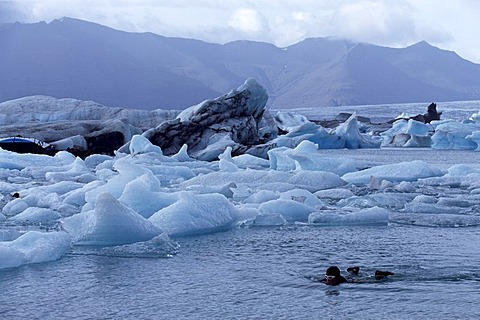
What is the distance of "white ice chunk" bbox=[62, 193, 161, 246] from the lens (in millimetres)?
7461

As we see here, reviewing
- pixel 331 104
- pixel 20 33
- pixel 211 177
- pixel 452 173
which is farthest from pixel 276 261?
pixel 331 104

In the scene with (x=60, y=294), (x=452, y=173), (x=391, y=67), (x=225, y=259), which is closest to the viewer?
(x=60, y=294)

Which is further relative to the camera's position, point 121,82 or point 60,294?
point 121,82

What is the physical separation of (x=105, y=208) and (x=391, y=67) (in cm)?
19144

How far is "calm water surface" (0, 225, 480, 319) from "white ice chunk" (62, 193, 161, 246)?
40 cm

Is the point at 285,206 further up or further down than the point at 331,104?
further down

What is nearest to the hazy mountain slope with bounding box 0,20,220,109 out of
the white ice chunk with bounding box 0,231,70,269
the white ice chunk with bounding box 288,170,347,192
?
the white ice chunk with bounding box 288,170,347,192

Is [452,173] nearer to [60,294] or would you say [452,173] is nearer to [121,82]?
[60,294]

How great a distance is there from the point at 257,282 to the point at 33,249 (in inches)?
78.6

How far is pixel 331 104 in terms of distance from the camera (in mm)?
151125

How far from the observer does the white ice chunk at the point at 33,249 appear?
6590 millimetres

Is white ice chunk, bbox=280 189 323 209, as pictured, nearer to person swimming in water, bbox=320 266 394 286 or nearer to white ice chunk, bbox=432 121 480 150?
person swimming in water, bbox=320 266 394 286

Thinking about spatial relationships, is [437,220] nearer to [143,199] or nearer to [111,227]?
[143,199]

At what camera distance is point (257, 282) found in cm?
618
